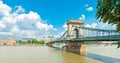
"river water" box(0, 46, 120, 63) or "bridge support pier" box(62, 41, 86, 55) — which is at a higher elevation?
"bridge support pier" box(62, 41, 86, 55)

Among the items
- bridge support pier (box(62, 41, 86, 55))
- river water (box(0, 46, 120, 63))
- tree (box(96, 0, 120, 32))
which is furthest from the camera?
bridge support pier (box(62, 41, 86, 55))

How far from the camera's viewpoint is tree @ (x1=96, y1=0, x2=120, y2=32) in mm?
14196

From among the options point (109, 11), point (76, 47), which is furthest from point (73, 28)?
point (109, 11)

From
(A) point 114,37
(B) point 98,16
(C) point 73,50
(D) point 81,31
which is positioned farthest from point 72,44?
(B) point 98,16

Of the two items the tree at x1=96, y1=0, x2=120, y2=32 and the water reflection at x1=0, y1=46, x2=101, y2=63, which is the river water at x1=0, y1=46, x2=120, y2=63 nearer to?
the water reflection at x1=0, y1=46, x2=101, y2=63

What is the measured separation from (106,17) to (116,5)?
1.06 m

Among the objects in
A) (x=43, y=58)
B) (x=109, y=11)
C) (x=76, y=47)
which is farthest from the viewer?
(x=76, y=47)

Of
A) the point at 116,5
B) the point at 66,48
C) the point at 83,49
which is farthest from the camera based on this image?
the point at 66,48

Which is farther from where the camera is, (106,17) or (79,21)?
(79,21)

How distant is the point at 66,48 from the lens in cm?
7706

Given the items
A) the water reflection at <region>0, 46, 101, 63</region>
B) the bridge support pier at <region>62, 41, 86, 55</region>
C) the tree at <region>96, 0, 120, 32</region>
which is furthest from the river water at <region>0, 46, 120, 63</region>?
the tree at <region>96, 0, 120, 32</region>

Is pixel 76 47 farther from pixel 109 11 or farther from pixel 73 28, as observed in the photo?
pixel 109 11

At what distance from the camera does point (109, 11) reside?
14766 mm

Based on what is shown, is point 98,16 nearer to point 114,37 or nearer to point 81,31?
point 114,37
